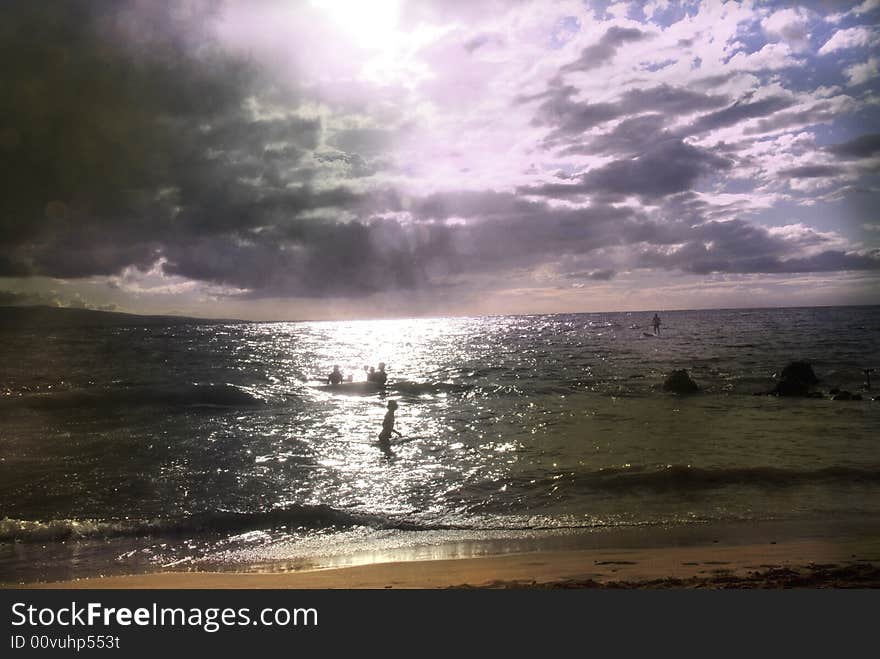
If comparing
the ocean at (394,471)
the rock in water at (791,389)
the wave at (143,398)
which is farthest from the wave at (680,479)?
the wave at (143,398)

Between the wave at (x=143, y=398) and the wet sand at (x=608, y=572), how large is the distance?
864 inches

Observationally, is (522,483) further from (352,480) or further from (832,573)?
(832,573)

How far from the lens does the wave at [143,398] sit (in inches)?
1110

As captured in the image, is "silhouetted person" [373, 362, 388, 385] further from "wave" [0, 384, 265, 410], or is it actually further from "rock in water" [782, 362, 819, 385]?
"rock in water" [782, 362, 819, 385]

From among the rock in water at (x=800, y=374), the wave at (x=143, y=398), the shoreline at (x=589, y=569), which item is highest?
the rock in water at (x=800, y=374)

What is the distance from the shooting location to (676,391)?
28.9 m

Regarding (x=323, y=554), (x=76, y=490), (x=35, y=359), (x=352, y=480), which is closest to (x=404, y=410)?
(x=352, y=480)

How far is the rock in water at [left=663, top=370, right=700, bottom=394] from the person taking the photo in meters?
28.8

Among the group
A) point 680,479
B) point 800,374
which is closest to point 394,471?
point 680,479

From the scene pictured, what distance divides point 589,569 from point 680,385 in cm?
2405

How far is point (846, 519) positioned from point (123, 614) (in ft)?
34.8

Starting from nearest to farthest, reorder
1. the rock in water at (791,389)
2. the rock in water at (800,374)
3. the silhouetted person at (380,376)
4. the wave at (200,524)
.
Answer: the wave at (200,524) → the rock in water at (791,389) → the rock in water at (800,374) → the silhouetted person at (380,376)

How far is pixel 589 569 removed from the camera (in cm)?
749

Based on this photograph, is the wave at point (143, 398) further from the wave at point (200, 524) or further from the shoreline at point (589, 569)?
the shoreline at point (589, 569)
